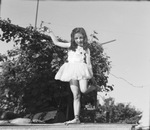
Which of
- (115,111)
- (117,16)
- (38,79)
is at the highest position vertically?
(117,16)

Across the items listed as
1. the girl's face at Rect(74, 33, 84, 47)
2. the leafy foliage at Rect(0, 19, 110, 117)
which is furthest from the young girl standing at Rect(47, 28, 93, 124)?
the leafy foliage at Rect(0, 19, 110, 117)

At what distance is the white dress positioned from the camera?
5.81 feet

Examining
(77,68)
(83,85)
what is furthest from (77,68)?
(83,85)

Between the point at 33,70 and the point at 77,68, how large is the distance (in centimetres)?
66

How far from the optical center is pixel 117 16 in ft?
6.64

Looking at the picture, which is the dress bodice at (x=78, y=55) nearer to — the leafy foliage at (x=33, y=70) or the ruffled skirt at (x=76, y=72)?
the ruffled skirt at (x=76, y=72)

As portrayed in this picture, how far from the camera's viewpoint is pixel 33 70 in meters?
2.36

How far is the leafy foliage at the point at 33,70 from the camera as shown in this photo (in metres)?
2.31

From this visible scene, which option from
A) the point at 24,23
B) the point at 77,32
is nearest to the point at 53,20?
the point at 24,23

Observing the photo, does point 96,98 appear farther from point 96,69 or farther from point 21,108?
point 21,108

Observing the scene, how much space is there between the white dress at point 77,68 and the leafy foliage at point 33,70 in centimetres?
45

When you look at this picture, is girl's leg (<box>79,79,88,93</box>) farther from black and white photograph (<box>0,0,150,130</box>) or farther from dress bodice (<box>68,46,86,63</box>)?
dress bodice (<box>68,46,86,63</box>)

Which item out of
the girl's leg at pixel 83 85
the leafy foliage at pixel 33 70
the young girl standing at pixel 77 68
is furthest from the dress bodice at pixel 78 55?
the leafy foliage at pixel 33 70

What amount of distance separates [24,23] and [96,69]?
0.67 meters
